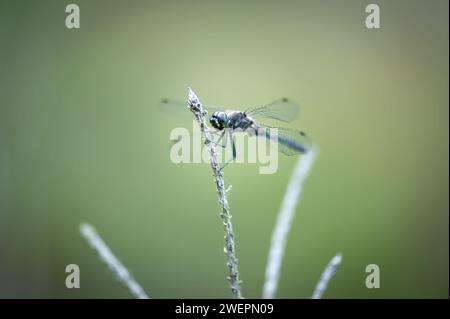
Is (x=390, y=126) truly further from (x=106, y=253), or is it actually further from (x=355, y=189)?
(x=106, y=253)

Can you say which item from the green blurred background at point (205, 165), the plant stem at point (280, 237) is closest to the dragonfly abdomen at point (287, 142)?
the plant stem at point (280, 237)

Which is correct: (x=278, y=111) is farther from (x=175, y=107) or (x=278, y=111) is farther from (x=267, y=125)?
(x=175, y=107)

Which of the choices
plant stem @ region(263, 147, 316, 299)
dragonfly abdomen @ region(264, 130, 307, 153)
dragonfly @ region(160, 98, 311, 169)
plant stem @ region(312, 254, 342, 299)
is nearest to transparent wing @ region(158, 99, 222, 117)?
dragonfly @ region(160, 98, 311, 169)

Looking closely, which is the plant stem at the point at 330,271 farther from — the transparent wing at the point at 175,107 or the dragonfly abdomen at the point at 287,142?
the transparent wing at the point at 175,107

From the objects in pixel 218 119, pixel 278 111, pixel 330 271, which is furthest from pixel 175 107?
pixel 330 271

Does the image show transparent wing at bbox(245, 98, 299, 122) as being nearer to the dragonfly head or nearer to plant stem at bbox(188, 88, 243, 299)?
the dragonfly head
